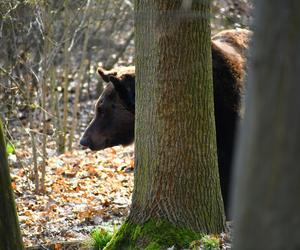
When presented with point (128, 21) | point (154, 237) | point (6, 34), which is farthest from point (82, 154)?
point (154, 237)

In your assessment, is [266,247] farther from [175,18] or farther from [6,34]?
[6,34]

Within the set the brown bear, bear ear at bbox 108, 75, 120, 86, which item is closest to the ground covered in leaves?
the brown bear

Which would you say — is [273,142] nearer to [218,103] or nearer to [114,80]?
[218,103]

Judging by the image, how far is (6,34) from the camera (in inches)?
502

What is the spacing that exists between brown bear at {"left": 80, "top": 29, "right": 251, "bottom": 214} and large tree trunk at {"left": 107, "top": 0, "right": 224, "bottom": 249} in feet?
8.25

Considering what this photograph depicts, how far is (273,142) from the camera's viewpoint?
2.45m

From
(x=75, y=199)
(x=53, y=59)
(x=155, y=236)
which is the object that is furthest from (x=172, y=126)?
(x=53, y=59)

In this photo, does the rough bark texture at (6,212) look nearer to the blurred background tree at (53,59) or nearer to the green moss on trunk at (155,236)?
the green moss on trunk at (155,236)

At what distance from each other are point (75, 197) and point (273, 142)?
751cm

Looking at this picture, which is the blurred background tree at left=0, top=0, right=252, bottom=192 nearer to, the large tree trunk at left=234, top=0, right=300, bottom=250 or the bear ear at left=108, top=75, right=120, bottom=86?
the bear ear at left=108, top=75, right=120, bottom=86

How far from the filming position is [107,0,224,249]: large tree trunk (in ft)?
19.8

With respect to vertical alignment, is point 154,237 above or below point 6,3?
below

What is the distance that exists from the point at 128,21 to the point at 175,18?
1314 cm

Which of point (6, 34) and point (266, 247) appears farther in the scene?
point (6, 34)
